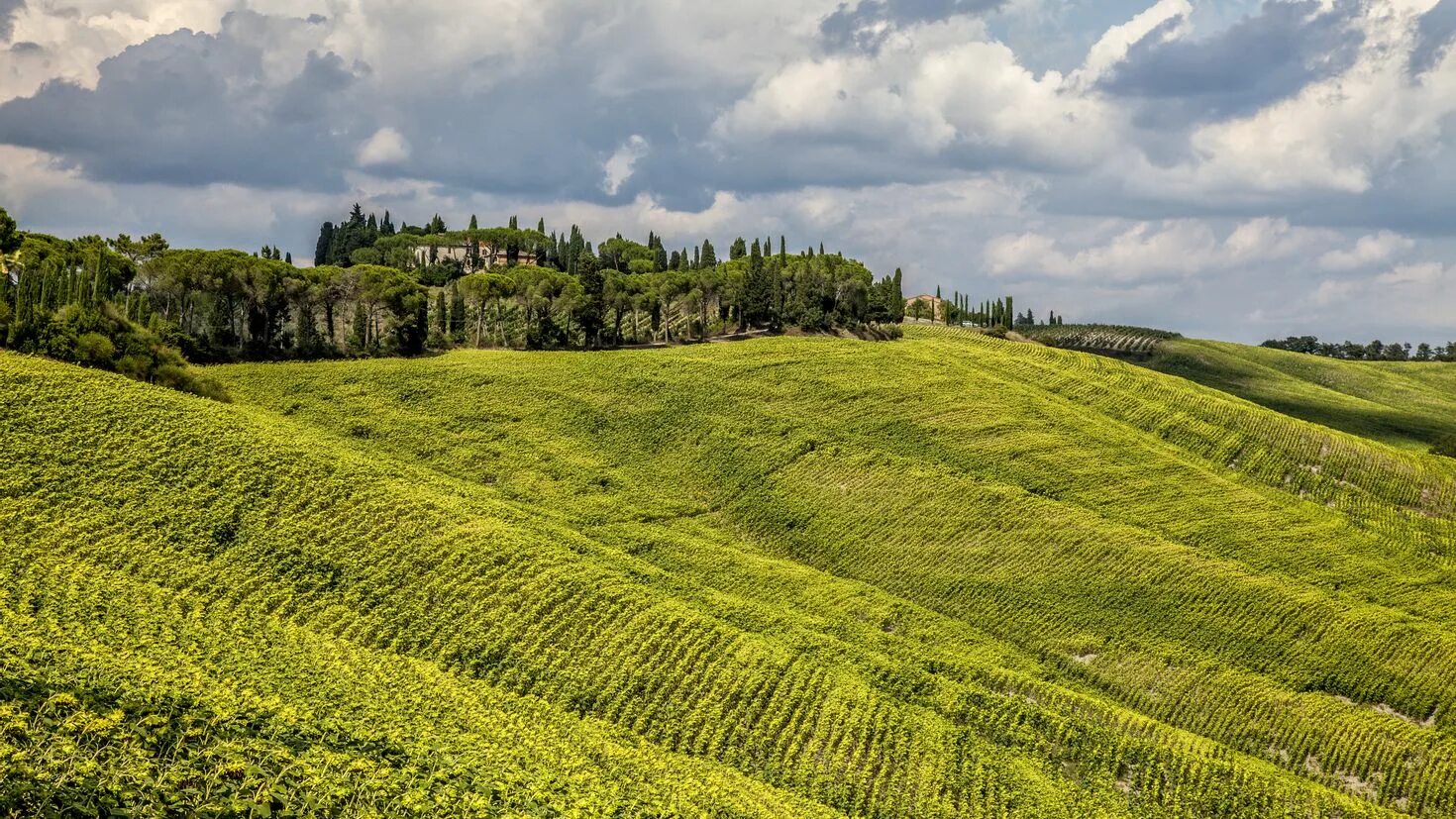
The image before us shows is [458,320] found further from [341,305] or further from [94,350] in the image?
[94,350]

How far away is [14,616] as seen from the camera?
A: 3100cm

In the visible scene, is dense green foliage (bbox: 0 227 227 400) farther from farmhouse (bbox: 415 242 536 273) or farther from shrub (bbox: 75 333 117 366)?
farmhouse (bbox: 415 242 536 273)

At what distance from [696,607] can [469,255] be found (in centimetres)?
14625

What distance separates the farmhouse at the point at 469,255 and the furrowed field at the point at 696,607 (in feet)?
310

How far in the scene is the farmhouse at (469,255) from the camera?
594 feet

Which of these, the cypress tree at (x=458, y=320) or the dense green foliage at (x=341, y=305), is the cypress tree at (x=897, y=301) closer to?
the dense green foliage at (x=341, y=305)

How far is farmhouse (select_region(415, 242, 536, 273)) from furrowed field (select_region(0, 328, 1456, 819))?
94617 mm

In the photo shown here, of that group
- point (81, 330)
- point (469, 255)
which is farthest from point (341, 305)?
point (469, 255)

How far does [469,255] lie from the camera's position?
598 ft

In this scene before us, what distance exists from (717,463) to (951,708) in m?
35.2

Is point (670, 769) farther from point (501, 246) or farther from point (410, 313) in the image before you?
point (501, 246)

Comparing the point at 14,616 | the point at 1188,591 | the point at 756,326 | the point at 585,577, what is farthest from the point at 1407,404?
the point at 14,616

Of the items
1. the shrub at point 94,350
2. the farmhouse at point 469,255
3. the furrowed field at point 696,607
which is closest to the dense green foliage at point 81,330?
the shrub at point 94,350

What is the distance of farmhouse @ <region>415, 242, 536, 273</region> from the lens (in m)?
181
